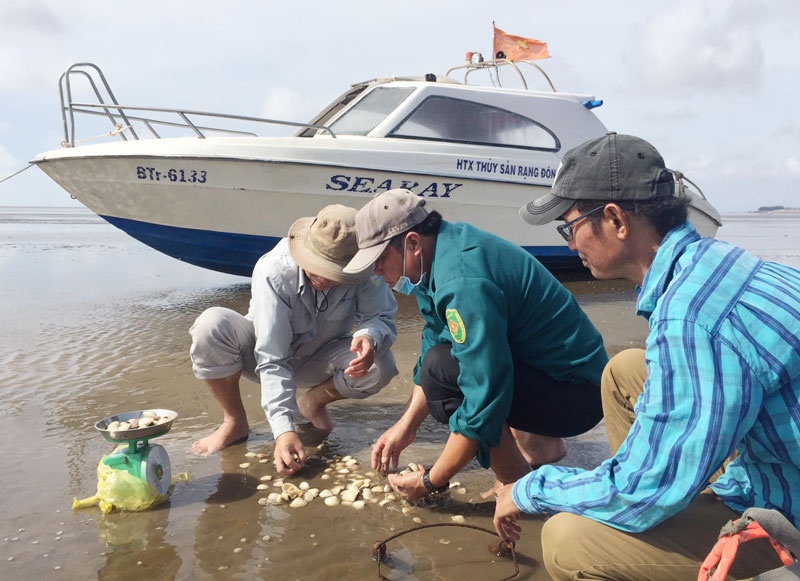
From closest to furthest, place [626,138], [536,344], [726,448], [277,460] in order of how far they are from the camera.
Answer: [726,448], [626,138], [536,344], [277,460]

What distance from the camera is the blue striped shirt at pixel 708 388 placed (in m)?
1.28

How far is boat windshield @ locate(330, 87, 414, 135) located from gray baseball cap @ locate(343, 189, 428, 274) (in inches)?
195

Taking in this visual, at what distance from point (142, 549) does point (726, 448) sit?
1.85m

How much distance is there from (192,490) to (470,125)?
18.1 ft

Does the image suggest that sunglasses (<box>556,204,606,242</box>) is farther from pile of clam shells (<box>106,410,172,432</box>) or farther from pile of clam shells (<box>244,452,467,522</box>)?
pile of clam shells (<box>106,410,172,432</box>)

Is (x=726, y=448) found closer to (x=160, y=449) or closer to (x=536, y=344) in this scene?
(x=536, y=344)

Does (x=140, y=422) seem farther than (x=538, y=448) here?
No

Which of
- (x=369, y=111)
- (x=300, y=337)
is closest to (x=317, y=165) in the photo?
(x=369, y=111)

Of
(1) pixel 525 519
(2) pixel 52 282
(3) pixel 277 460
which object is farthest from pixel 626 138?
(2) pixel 52 282

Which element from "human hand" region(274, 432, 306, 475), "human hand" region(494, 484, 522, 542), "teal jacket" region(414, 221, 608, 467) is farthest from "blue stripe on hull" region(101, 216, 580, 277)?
"human hand" region(494, 484, 522, 542)

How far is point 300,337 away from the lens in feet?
10.5

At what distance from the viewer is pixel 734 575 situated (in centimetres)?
148

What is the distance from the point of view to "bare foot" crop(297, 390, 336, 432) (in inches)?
132

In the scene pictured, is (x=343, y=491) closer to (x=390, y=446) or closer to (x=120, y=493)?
(x=390, y=446)
